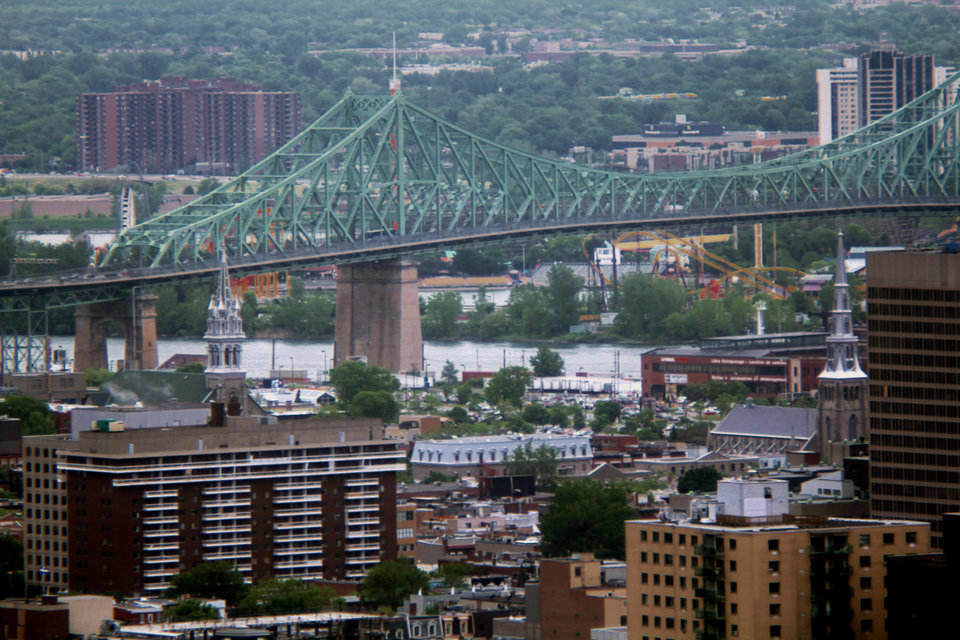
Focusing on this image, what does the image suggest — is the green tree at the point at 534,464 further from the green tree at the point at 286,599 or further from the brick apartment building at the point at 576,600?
the brick apartment building at the point at 576,600

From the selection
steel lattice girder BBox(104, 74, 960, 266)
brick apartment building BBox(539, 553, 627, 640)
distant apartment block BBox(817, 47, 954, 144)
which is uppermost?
distant apartment block BBox(817, 47, 954, 144)

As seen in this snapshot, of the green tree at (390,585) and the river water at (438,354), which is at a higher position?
the river water at (438,354)

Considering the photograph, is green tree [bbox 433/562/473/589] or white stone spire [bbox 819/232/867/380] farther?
white stone spire [bbox 819/232/867/380]

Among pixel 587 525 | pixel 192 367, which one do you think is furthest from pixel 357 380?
pixel 587 525

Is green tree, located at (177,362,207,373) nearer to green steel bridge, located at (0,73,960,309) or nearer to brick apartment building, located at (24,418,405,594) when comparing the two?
green steel bridge, located at (0,73,960,309)

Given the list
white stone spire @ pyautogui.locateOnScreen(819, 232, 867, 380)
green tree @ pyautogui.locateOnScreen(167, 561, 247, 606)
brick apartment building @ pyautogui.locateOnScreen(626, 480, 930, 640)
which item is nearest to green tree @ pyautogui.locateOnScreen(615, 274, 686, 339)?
white stone spire @ pyautogui.locateOnScreen(819, 232, 867, 380)

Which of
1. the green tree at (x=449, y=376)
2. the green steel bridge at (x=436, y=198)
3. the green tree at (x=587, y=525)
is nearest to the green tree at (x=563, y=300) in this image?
the green steel bridge at (x=436, y=198)
